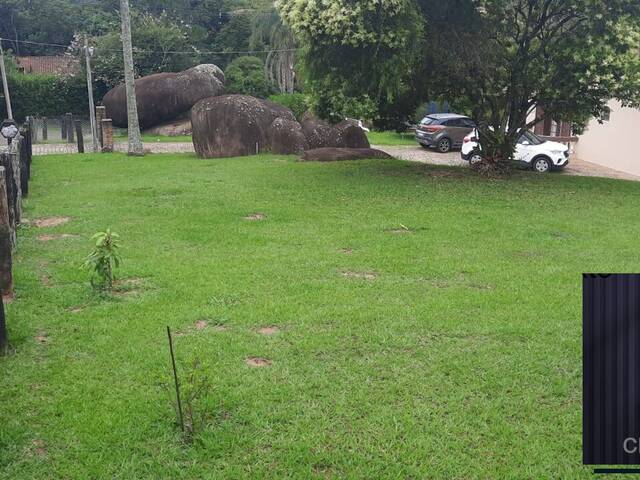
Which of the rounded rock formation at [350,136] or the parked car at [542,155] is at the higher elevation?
the rounded rock formation at [350,136]

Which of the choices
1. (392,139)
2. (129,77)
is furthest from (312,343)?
(392,139)

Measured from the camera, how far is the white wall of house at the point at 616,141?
20.0m

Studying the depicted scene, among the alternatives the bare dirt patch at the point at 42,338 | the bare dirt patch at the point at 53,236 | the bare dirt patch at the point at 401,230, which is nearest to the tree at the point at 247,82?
the bare dirt patch at the point at 53,236

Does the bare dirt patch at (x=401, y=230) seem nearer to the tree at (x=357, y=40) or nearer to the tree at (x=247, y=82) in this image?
the tree at (x=357, y=40)

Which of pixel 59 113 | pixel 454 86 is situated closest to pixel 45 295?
pixel 454 86

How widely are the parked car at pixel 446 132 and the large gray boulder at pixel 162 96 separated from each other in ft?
33.1

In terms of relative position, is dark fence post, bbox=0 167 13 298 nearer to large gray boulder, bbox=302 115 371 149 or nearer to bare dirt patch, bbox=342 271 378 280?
bare dirt patch, bbox=342 271 378 280

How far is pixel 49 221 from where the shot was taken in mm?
10195

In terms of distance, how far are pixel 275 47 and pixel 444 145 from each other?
1850cm

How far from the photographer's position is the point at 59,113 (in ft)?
116

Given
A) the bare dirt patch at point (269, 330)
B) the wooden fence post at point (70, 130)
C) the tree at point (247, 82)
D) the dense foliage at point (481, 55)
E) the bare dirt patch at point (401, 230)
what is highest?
the tree at point (247, 82)

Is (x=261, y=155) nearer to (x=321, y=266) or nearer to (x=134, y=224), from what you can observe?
(x=134, y=224)

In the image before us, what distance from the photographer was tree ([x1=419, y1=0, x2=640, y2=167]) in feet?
42.8

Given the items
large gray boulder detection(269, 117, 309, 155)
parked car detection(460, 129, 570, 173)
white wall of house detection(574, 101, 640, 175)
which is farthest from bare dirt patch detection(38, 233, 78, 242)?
white wall of house detection(574, 101, 640, 175)
